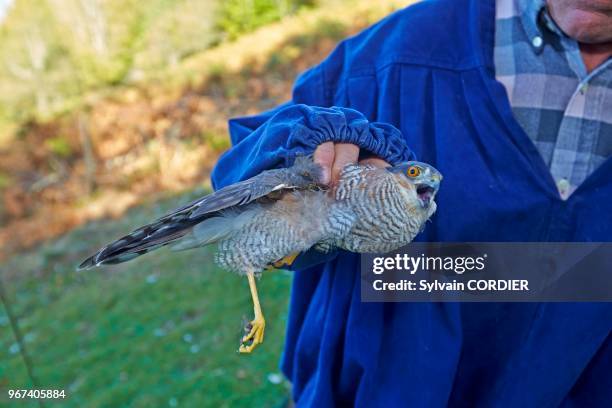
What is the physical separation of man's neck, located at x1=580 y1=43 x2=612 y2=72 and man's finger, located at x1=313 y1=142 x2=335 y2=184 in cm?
94

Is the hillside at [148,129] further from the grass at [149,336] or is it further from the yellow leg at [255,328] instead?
the yellow leg at [255,328]

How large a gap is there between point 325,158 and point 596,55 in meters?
0.99

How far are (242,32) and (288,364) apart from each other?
474 inches

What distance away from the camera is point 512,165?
4.87 feet

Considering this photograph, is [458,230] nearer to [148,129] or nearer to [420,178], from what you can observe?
[420,178]

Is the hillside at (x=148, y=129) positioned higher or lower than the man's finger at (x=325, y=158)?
lower

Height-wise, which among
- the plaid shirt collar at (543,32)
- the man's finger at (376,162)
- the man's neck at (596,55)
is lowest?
the man's finger at (376,162)

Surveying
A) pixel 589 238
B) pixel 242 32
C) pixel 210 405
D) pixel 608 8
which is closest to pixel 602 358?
pixel 589 238

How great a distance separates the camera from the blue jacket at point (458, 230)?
143 centimetres

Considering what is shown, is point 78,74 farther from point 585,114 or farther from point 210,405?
point 585,114

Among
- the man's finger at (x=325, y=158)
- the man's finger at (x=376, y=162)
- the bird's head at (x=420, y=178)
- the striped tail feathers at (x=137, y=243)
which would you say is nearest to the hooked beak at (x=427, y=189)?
the bird's head at (x=420, y=178)

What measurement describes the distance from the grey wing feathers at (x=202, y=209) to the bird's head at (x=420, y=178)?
208mm

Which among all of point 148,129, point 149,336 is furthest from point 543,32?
point 148,129

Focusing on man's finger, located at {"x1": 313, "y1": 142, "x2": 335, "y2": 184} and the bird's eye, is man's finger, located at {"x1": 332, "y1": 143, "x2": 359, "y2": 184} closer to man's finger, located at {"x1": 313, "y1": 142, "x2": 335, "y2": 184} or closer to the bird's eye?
man's finger, located at {"x1": 313, "y1": 142, "x2": 335, "y2": 184}
